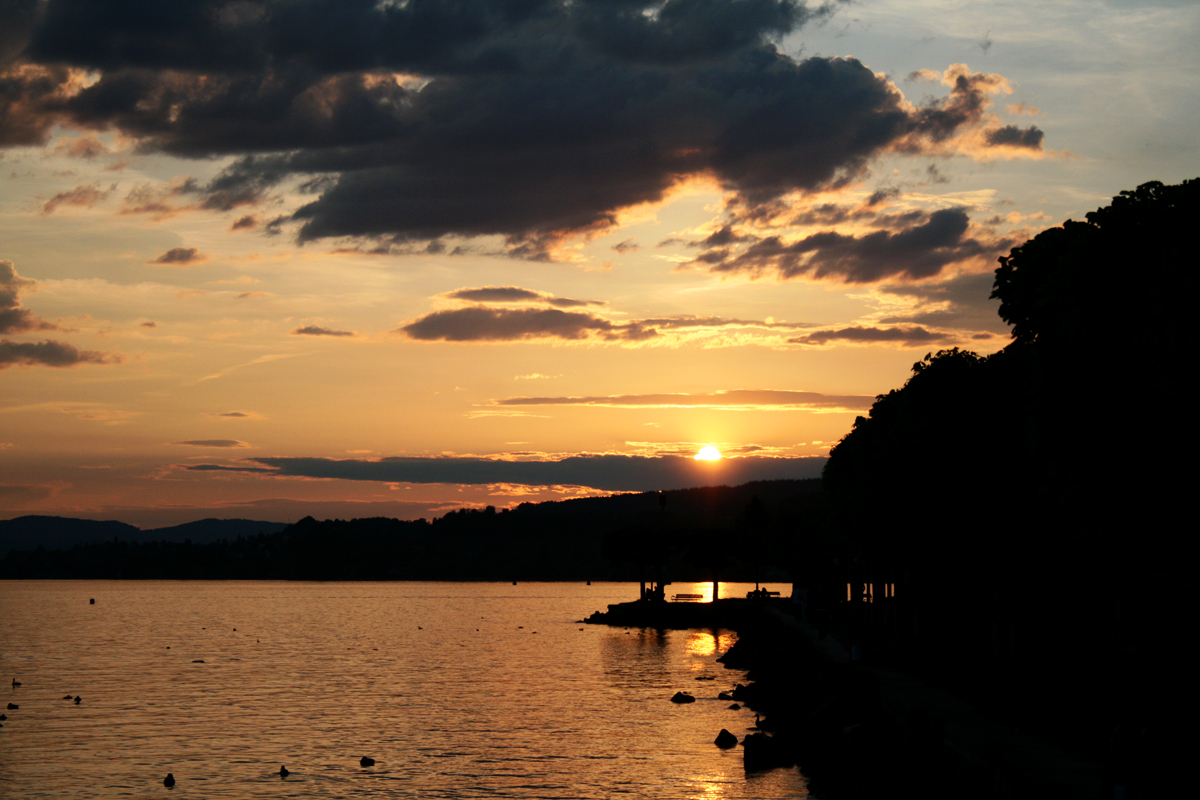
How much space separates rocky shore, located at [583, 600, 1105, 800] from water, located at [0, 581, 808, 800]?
5.71ft

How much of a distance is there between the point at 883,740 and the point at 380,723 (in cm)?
3449

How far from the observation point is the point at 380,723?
204 ft

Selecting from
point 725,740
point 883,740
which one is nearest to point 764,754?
point 725,740

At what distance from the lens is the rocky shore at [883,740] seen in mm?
23672

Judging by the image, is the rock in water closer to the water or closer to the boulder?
the water

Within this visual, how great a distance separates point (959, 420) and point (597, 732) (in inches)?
954

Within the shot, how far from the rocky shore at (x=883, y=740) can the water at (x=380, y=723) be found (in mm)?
1739

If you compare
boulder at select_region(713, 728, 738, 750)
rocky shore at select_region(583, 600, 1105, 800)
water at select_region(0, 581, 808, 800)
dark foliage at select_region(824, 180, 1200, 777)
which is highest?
dark foliage at select_region(824, 180, 1200, 777)

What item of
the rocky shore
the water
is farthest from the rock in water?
the water

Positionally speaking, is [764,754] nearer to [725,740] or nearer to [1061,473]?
[725,740]

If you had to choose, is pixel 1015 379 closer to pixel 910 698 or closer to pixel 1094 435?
pixel 910 698

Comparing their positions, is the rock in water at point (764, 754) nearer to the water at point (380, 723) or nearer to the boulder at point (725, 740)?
the water at point (380, 723)

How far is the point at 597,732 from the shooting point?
5619cm

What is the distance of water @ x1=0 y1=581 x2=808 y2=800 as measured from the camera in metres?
43.4
